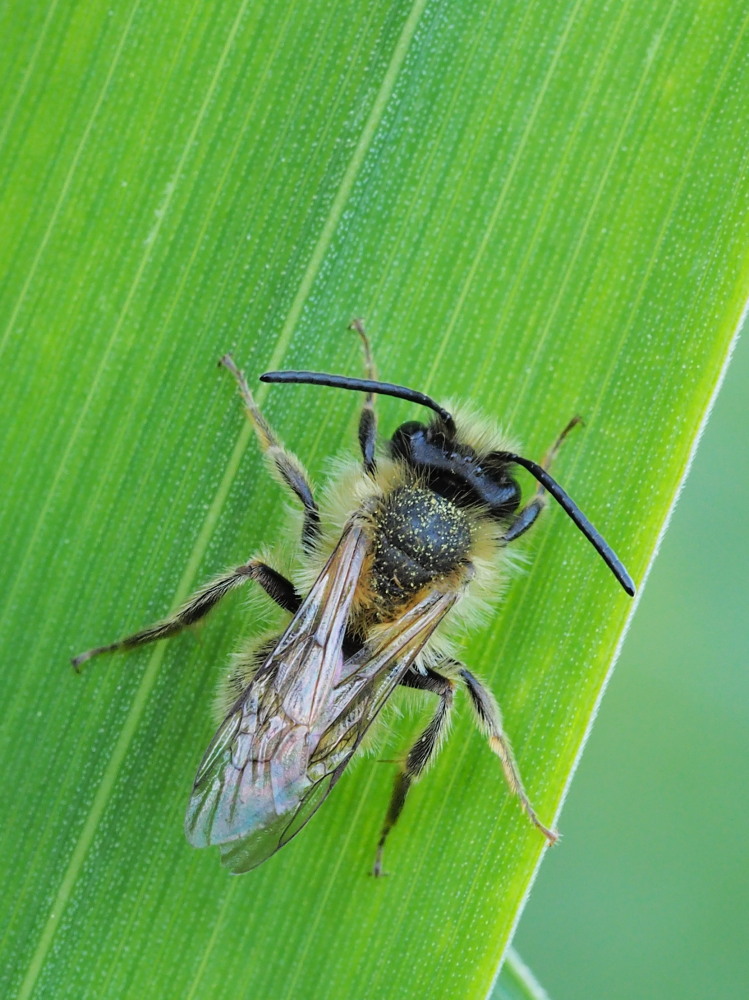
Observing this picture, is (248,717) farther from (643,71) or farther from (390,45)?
(643,71)

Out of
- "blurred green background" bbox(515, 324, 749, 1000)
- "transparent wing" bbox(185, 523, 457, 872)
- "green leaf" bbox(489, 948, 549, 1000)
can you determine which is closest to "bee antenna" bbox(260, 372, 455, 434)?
"transparent wing" bbox(185, 523, 457, 872)

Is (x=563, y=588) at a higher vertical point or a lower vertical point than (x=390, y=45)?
lower

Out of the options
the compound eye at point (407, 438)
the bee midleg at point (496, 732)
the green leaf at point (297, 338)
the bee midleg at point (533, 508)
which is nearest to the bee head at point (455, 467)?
the compound eye at point (407, 438)

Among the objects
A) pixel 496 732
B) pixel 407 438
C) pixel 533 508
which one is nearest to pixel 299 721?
pixel 496 732

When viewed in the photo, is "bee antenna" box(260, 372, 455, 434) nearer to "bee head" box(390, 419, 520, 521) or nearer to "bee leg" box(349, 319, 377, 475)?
"bee head" box(390, 419, 520, 521)

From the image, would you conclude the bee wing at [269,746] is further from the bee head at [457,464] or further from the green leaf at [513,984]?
the green leaf at [513,984]

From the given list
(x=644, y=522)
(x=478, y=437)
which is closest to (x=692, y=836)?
(x=644, y=522)

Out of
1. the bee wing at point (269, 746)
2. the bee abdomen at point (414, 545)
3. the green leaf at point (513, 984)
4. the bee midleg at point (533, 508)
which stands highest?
the bee midleg at point (533, 508)
